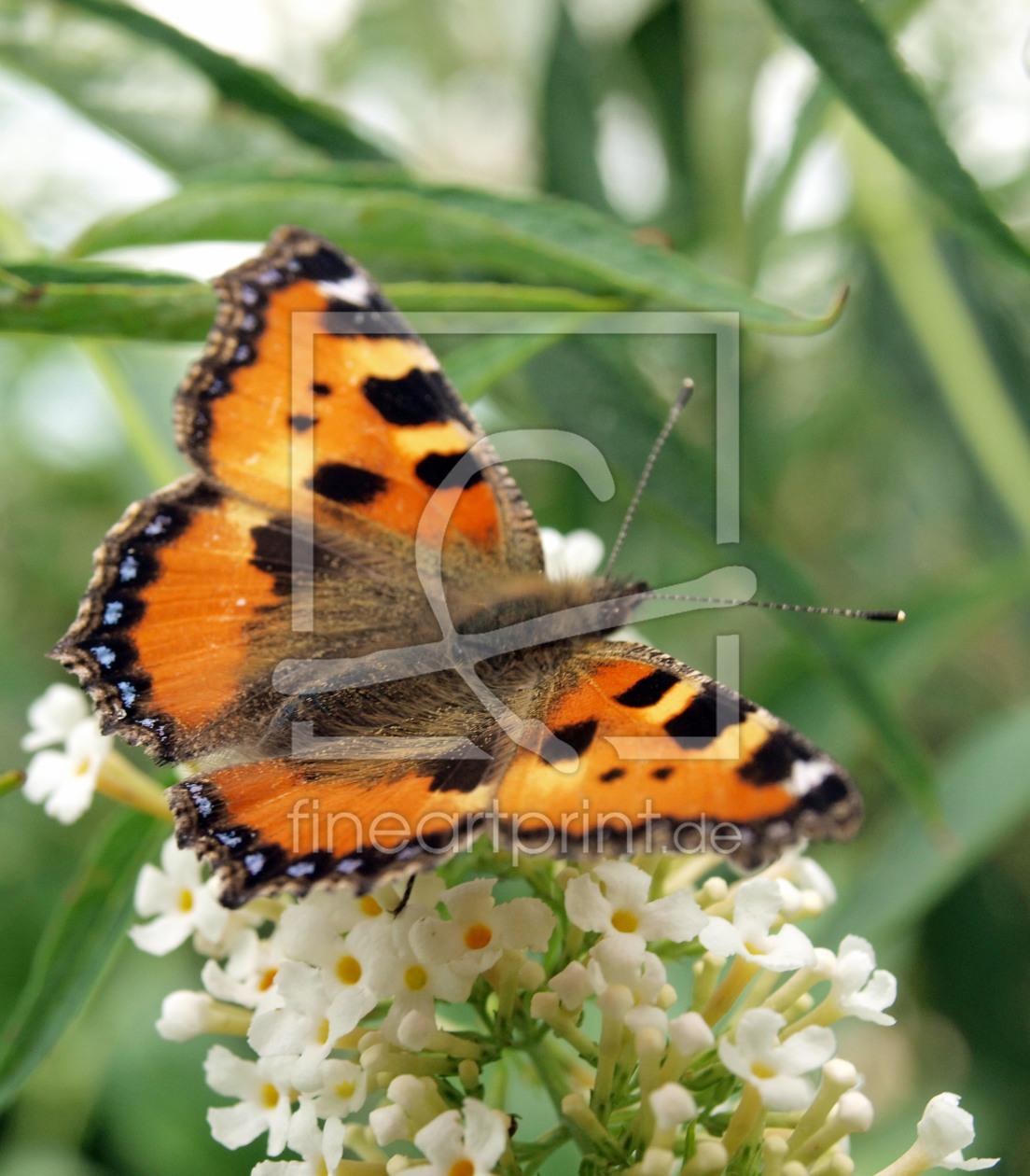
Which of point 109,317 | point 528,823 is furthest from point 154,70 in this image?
point 528,823

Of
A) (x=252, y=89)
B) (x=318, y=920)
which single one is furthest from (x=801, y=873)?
(x=252, y=89)

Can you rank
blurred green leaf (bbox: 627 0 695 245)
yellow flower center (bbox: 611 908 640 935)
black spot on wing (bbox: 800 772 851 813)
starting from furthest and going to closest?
blurred green leaf (bbox: 627 0 695 245) → yellow flower center (bbox: 611 908 640 935) → black spot on wing (bbox: 800 772 851 813)

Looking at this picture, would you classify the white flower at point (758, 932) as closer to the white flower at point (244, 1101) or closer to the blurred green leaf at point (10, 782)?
the white flower at point (244, 1101)

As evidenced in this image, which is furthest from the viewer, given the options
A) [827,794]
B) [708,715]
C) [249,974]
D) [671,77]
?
[671,77]

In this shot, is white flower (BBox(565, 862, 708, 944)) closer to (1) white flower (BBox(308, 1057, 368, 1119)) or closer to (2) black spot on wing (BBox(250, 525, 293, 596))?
(1) white flower (BBox(308, 1057, 368, 1119))

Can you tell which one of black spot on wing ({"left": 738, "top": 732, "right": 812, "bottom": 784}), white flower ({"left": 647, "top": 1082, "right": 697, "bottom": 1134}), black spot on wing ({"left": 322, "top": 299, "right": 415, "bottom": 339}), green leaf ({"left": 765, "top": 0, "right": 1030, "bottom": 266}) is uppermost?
green leaf ({"left": 765, "top": 0, "right": 1030, "bottom": 266})

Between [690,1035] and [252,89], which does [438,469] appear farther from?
[690,1035]

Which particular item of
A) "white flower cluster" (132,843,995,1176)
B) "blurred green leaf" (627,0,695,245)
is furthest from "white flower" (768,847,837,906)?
"blurred green leaf" (627,0,695,245)
